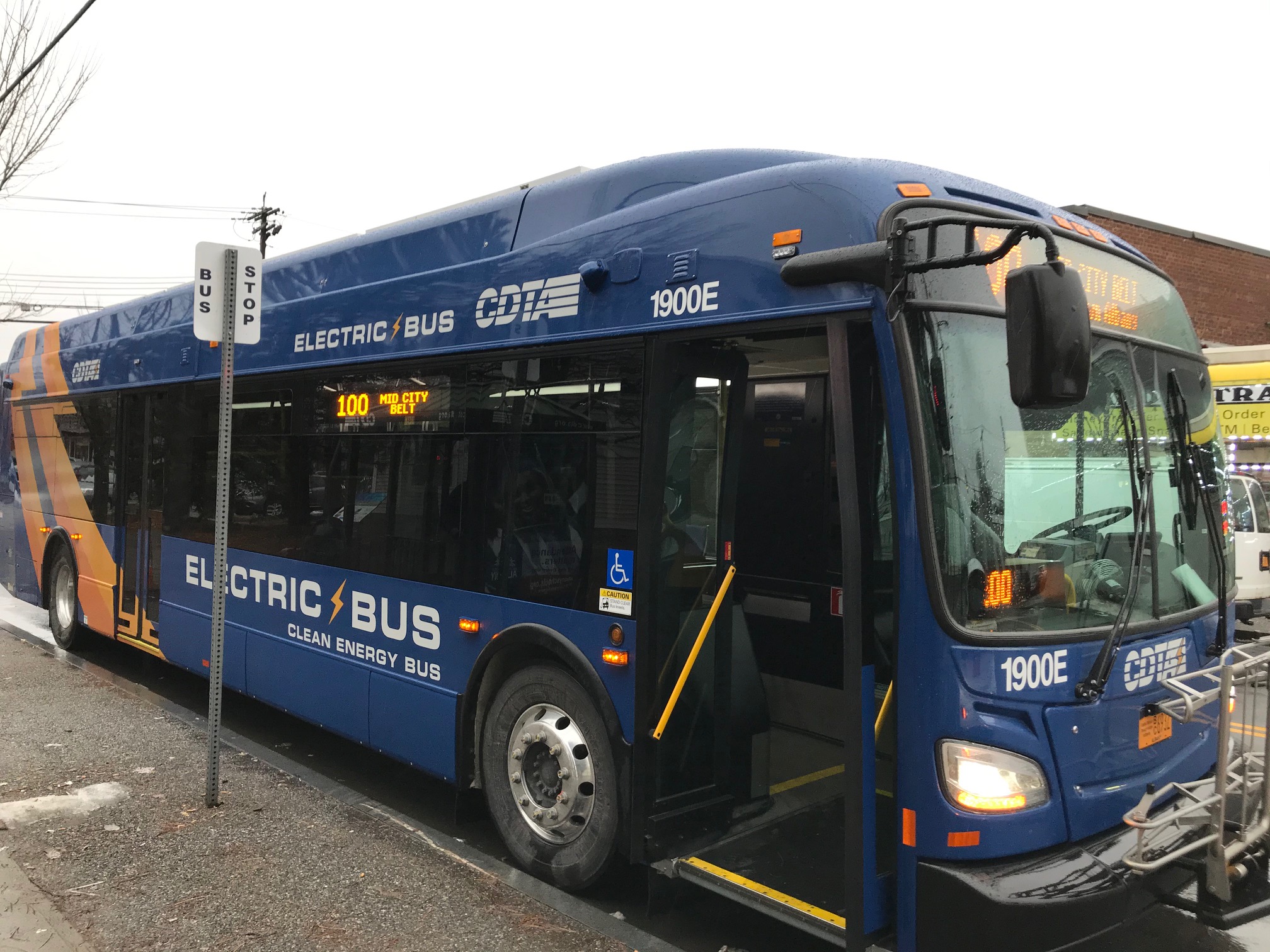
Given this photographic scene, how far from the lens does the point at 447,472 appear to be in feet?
18.0

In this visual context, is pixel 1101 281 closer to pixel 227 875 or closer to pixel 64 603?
pixel 227 875

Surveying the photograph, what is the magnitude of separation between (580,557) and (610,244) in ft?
4.76

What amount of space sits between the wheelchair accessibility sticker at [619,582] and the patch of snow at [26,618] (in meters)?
8.48

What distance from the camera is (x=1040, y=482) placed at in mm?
3656

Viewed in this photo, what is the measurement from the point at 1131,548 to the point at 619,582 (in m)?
2.03

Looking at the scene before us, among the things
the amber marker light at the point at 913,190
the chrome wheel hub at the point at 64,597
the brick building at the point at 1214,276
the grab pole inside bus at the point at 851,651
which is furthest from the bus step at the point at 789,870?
the brick building at the point at 1214,276

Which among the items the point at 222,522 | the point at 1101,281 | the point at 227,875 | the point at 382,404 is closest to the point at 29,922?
the point at 227,875

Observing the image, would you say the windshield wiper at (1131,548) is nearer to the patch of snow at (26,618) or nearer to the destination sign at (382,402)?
the destination sign at (382,402)

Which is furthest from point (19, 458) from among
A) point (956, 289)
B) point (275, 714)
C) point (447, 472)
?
point (956, 289)

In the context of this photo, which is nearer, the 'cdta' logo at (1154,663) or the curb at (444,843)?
the 'cdta' logo at (1154,663)

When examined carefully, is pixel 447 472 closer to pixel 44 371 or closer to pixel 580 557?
pixel 580 557

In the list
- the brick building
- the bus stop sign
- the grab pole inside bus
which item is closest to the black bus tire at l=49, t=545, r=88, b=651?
the bus stop sign

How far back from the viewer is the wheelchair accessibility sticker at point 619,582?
173 inches

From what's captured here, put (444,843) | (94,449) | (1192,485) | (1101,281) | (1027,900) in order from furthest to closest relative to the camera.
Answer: (94,449)
(444,843)
(1192,485)
(1101,281)
(1027,900)
